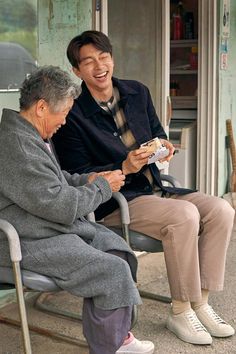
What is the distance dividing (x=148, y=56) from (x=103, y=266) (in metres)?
2.63

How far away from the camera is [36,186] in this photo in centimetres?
232

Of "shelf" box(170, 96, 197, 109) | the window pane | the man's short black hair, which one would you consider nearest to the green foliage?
the window pane

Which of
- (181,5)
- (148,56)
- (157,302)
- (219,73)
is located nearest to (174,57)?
(181,5)

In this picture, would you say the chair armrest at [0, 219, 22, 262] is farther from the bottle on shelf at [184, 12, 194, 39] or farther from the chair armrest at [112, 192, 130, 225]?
the bottle on shelf at [184, 12, 194, 39]

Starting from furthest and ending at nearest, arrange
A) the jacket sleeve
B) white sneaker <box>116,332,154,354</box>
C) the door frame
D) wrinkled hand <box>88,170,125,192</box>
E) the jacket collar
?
the door frame → the jacket sleeve → the jacket collar → white sneaker <box>116,332,154,354</box> → wrinkled hand <box>88,170,125,192</box>

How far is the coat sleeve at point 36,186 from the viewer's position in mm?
2316

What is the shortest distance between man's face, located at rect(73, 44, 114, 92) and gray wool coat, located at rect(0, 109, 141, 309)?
677mm

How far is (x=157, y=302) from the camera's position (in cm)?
349

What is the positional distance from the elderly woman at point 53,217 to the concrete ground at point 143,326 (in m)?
0.56

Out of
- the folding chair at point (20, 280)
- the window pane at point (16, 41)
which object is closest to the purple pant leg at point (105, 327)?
the folding chair at point (20, 280)

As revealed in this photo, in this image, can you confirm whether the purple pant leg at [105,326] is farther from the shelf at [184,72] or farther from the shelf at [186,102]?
the shelf at [184,72]

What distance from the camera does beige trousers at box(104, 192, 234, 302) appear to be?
288cm

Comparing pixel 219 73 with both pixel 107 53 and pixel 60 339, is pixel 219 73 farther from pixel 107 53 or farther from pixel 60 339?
pixel 60 339

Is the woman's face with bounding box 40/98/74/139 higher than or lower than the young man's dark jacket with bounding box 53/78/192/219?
higher
